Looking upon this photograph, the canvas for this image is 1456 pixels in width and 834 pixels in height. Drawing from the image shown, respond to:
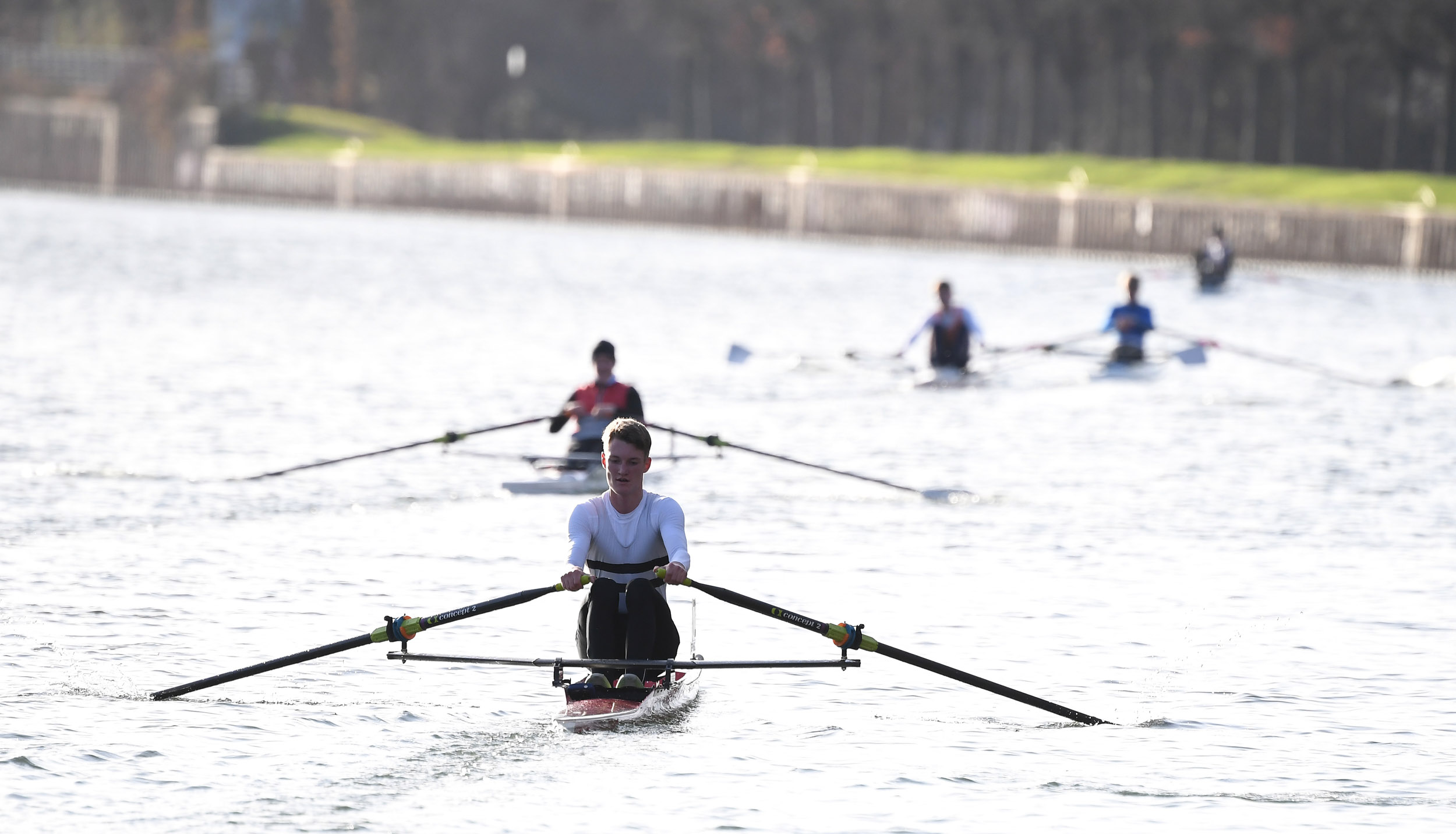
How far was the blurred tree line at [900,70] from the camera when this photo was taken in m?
77.5

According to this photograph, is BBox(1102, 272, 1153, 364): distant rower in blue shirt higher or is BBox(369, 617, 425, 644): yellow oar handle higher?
BBox(1102, 272, 1153, 364): distant rower in blue shirt

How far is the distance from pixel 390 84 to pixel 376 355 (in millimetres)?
73729

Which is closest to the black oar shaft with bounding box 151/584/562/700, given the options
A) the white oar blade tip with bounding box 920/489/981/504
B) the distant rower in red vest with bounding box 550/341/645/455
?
the distant rower in red vest with bounding box 550/341/645/455

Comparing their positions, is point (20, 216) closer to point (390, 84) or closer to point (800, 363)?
point (390, 84)

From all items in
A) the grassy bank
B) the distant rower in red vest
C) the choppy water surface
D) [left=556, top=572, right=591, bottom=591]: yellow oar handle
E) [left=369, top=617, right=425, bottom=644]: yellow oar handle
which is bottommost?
the choppy water surface

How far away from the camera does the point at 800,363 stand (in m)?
42.6

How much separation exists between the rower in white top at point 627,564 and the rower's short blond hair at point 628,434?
129mm

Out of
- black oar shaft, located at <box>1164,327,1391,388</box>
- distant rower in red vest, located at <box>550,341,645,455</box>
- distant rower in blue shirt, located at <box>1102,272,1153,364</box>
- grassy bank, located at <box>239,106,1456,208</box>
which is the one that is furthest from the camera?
grassy bank, located at <box>239,106,1456,208</box>

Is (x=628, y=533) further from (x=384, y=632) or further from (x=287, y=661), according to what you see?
(x=287, y=661)

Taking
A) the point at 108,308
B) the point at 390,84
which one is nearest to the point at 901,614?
the point at 108,308

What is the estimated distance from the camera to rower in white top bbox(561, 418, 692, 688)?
14.2 metres

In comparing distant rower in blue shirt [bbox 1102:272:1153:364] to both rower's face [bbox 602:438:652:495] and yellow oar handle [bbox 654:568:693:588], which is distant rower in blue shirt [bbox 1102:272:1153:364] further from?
yellow oar handle [bbox 654:568:693:588]

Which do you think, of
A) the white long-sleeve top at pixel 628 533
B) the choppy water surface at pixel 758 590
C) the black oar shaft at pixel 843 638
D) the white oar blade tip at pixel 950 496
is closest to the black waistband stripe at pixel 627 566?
the white long-sleeve top at pixel 628 533

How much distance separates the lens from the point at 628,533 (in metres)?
14.4
